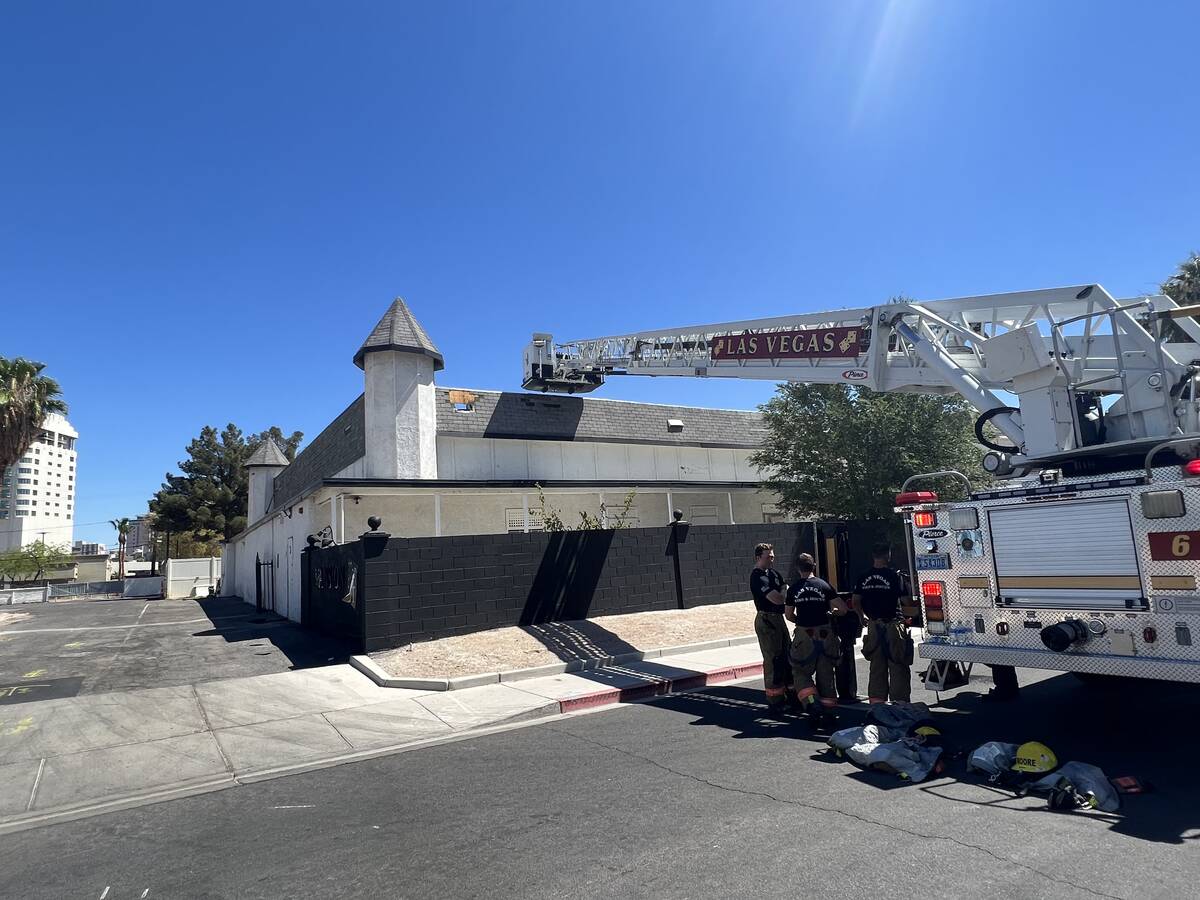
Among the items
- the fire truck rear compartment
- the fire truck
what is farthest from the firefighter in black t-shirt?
the fire truck rear compartment

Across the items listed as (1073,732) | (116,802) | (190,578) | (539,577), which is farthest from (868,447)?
(190,578)

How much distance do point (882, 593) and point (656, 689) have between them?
3.43 metres

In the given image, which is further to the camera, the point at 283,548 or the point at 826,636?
the point at 283,548

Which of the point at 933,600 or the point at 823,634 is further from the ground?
the point at 933,600

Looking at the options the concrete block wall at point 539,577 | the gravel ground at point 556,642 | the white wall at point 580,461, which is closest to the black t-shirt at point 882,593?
the gravel ground at point 556,642

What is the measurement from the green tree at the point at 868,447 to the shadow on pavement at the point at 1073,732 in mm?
10778

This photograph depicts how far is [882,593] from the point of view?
748cm

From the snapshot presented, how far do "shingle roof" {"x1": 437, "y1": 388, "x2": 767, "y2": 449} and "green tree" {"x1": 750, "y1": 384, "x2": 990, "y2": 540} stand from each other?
189 inches

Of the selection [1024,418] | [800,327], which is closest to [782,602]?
[1024,418]

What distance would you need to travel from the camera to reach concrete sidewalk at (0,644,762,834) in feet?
20.9

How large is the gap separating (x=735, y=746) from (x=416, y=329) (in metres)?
16.6

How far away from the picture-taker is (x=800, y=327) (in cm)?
1120

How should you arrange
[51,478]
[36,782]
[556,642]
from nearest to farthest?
1. [36,782]
2. [556,642]
3. [51,478]

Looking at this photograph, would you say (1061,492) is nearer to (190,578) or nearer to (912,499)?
(912,499)
